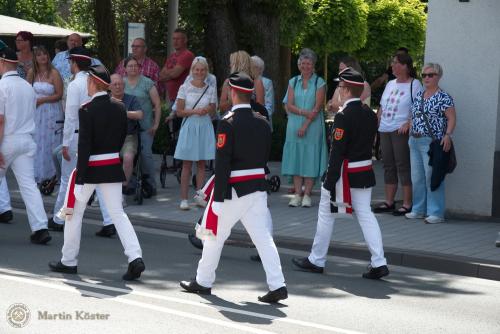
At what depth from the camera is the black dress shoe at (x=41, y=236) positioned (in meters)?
11.3

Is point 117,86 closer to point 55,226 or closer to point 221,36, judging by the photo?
point 55,226

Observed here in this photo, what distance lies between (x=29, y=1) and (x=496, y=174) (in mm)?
41867

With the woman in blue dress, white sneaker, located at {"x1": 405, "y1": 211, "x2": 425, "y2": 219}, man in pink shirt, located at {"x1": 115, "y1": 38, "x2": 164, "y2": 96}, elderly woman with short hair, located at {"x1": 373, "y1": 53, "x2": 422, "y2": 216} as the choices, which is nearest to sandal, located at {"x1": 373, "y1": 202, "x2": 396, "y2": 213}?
elderly woman with short hair, located at {"x1": 373, "y1": 53, "x2": 422, "y2": 216}

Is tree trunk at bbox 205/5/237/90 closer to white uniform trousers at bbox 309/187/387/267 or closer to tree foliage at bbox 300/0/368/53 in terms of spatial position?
white uniform trousers at bbox 309/187/387/267

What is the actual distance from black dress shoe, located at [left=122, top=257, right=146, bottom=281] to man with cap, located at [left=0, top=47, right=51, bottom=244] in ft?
6.51

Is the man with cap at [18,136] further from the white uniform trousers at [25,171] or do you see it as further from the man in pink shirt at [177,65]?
the man in pink shirt at [177,65]

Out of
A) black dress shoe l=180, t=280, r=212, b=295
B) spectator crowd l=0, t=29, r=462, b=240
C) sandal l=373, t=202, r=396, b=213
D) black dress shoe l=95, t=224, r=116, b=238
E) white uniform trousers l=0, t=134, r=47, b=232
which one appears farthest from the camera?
sandal l=373, t=202, r=396, b=213

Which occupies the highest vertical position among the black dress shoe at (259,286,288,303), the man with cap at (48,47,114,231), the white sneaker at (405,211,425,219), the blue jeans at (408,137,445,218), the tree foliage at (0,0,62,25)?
the tree foliage at (0,0,62,25)

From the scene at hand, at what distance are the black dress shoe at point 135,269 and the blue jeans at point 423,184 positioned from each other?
4952mm

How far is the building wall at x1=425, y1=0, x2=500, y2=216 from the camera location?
44.3 feet

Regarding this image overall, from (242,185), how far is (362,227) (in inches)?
72.0

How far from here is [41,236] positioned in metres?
11.3

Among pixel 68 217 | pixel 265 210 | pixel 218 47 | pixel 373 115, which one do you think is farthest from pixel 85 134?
pixel 218 47

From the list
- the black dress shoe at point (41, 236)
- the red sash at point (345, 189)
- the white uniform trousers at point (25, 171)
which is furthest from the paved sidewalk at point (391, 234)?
the white uniform trousers at point (25, 171)
